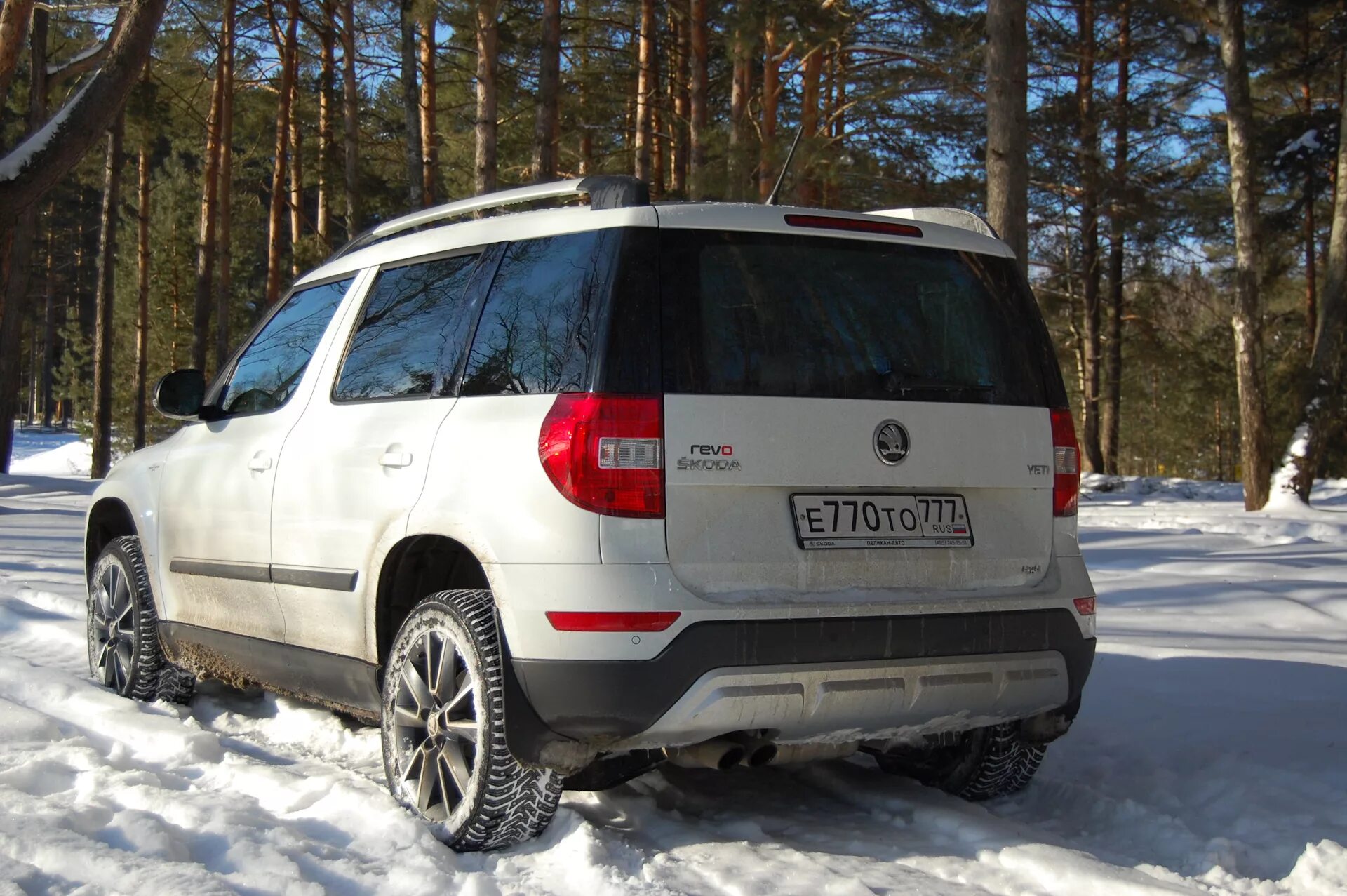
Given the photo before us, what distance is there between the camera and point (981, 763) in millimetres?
4258

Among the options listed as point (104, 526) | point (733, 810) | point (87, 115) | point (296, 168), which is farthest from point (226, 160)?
point (733, 810)

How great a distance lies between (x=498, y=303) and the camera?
3934mm

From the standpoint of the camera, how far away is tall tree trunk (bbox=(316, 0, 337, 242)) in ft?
80.5

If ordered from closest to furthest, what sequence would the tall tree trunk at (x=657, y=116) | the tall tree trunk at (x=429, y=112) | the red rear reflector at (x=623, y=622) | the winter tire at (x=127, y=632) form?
the red rear reflector at (x=623, y=622)
the winter tire at (x=127, y=632)
the tall tree trunk at (x=657, y=116)
the tall tree trunk at (x=429, y=112)

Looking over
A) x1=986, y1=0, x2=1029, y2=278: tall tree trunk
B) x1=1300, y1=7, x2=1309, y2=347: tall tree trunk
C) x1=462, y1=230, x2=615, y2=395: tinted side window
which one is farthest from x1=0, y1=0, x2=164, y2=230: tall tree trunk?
x1=1300, y1=7, x2=1309, y2=347: tall tree trunk

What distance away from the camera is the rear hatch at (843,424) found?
346 cm

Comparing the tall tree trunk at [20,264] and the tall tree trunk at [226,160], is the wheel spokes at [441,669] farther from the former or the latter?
the tall tree trunk at [226,160]

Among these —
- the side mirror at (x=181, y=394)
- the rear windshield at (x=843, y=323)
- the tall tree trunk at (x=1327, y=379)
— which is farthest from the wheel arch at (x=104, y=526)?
the tall tree trunk at (x=1327, y=379)

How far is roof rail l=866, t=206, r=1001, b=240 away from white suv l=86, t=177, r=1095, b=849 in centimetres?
2

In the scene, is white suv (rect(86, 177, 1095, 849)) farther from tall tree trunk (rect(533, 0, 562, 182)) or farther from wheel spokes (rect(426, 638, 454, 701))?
tall tree trunk (rect(533, 0, 562, 182))

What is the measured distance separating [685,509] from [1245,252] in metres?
15.8

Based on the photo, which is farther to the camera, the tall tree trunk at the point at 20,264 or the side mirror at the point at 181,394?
the tall tree trunk at the point at 20,264

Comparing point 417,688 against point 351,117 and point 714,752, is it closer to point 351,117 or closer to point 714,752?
point 714,752

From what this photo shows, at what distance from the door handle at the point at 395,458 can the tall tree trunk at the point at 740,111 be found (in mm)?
11487
